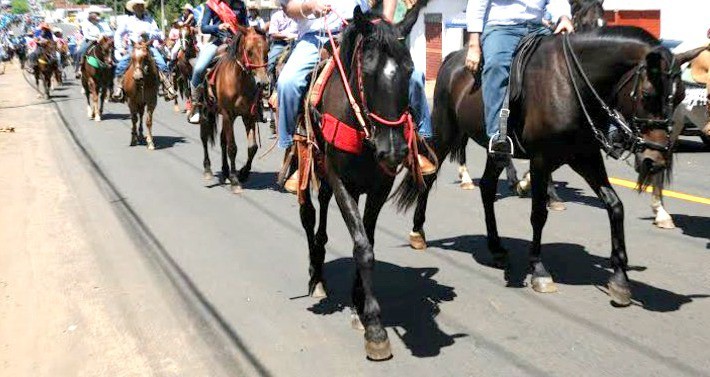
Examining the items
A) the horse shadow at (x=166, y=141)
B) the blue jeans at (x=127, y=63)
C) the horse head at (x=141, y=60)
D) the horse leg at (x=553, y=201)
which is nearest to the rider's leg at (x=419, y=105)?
the horse leg at (x=553, y=201)

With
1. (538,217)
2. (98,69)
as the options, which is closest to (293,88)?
(538,217)

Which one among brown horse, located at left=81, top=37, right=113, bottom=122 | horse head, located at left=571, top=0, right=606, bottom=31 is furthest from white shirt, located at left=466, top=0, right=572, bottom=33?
brown horse, located at left=81, top=37, right=113, bottom=122

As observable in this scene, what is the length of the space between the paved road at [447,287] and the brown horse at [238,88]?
695 mm

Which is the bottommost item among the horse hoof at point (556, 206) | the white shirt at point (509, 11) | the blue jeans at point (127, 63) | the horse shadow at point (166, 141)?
the horse shadow at point (166, 141)

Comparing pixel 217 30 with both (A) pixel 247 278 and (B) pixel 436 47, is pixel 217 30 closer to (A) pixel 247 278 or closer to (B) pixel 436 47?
(A) pixel 247 278

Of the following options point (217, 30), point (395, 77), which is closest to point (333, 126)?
point (395, 77)

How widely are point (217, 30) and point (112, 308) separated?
24.1 feet

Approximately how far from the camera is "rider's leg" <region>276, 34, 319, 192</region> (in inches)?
249

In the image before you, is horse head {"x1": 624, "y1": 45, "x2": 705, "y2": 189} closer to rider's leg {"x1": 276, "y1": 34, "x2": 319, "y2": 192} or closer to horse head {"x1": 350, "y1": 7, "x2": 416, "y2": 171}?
horse head {"x1": 350, "y1": 7, "x2": 416, "y2": 171}

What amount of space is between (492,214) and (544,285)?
1.19 m

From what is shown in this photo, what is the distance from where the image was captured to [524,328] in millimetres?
5875

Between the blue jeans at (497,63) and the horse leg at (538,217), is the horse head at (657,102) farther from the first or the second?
the blue jeans at (497,63)

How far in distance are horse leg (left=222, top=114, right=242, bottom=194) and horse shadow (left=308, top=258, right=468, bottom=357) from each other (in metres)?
4.10

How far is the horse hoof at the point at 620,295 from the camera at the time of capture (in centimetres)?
619
